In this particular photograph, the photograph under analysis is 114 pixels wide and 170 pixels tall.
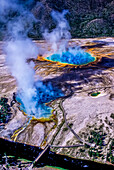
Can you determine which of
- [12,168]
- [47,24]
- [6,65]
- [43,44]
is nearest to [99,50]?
[43,44]

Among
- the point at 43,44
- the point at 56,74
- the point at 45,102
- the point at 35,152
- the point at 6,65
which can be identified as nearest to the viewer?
the point at 35,152

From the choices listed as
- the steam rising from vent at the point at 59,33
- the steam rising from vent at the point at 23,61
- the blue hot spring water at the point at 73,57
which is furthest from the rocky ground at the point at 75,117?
the steam rising from vent at the point at 59,33

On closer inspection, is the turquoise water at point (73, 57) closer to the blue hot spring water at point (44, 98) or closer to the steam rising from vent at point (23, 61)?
the steam rising from vent at point (23, 61)

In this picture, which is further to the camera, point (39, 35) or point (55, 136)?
point (39, 35)

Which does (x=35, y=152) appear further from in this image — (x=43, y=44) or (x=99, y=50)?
(x=43, y=44)

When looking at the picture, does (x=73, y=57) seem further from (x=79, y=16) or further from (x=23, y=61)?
(x=79, y=16)

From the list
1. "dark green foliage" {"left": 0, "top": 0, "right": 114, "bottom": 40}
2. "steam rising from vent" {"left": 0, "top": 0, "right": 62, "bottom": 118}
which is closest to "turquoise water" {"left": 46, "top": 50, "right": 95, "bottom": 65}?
"steam rising from vent" {"left": 0, "top": 0, "right": 62, "bottom": 118}

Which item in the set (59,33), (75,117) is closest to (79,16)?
(59,33)
